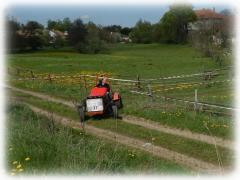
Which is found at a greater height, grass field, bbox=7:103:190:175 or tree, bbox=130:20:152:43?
grass field, bbox=7:103:190:175

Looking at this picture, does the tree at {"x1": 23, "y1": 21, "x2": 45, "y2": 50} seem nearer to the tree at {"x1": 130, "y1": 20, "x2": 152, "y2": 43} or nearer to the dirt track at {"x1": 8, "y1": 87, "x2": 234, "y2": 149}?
the tree at {"x1": 130, "y1": 20, "x2": 152, "y2": 43}

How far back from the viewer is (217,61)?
51.6 m

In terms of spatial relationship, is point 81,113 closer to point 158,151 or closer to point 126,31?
point 158,151

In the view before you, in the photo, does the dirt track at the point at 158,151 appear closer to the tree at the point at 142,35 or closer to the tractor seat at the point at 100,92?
the tractor seat at the point at 100,92

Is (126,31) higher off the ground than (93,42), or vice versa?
(126,31)

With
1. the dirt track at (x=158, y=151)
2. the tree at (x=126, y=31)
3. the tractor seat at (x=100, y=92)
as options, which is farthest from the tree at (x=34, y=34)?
the dirt track at (x=158, y=151)

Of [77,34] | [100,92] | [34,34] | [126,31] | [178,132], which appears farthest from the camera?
[126,31]

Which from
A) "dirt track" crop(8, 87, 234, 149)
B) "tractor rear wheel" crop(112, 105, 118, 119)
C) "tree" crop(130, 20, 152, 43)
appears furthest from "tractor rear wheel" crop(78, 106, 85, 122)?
"tree" crop(130, 20, 152, 43)

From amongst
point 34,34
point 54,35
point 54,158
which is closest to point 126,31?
point 54,35

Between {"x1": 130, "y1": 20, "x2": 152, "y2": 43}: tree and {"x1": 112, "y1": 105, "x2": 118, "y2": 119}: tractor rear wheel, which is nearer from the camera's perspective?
{"x1": 112, "y1": 105, "x2": 118, "y2": 119}: tractor rear wheel

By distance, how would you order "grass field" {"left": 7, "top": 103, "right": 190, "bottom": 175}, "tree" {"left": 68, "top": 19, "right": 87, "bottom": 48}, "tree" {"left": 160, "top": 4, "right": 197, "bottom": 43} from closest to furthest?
"grass field" {"left": 7, "top": 103, "right": 190, "bottom": 175} < "tree" {"left": 68, "top": 19, "right": 87, "bottom": 48} < "tree" {"left": 160, "top": 4, "right": 197, "bottom": 43}

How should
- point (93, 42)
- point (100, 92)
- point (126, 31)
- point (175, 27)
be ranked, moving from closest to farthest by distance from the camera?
1. point (100, 92)
2. point (93, 42)
3. point (175, 27)
4. point (126, 31)

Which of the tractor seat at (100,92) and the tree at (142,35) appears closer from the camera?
the tractor seat at (100,92)

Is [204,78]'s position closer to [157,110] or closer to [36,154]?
[157,110]
